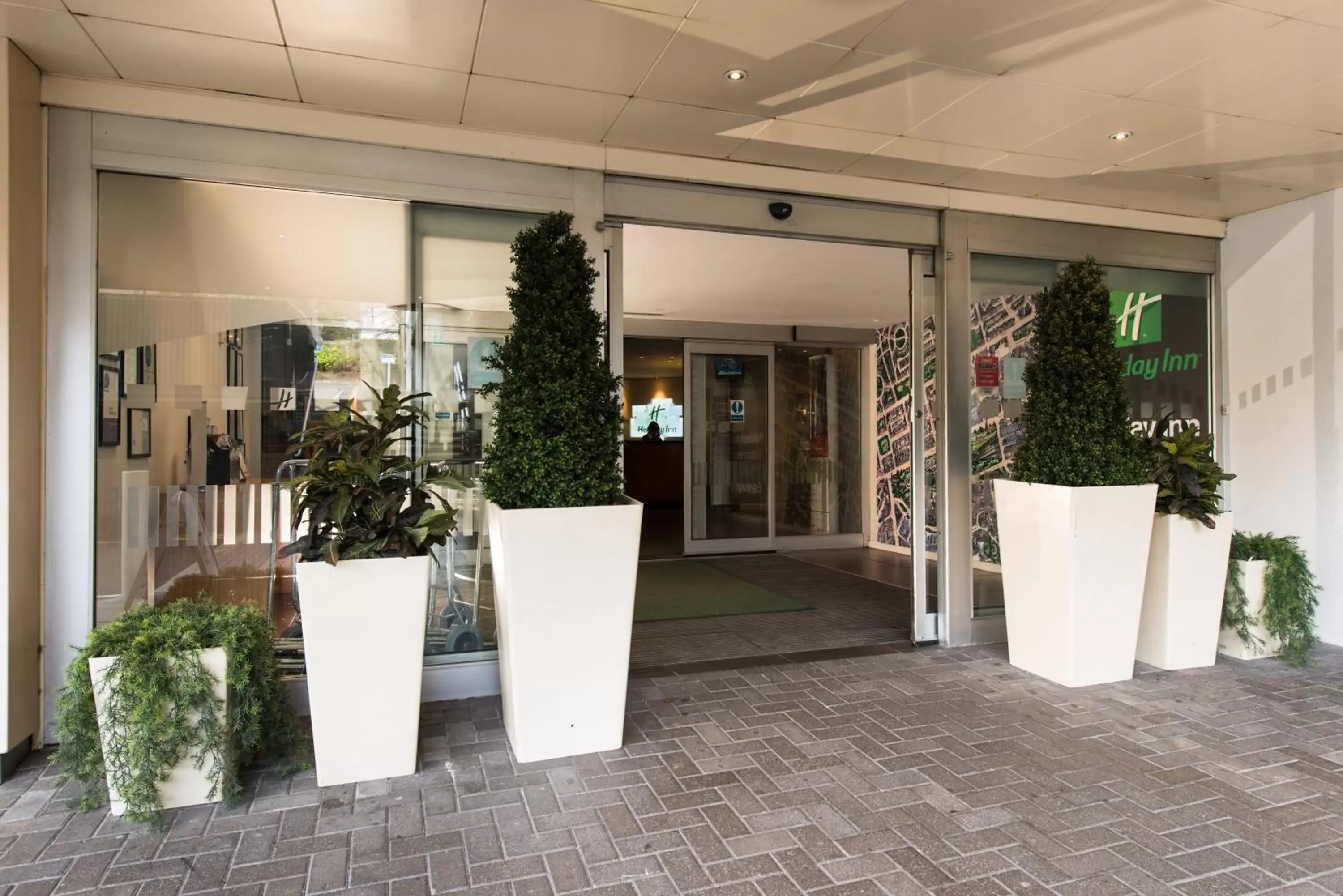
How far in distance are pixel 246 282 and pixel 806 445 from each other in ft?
23.1

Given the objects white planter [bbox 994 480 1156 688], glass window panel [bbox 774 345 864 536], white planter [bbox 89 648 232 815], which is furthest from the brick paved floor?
glass window panel [bbox 774 345 864 536]

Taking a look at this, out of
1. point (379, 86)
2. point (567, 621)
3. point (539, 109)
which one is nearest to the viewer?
point (567, 621)

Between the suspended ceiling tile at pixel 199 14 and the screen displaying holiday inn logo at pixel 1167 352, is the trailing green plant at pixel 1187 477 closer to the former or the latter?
the screen displaying holiday inn logo at pixel 1167 352

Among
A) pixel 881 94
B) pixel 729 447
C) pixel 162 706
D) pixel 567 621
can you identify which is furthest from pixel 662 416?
pixel 162 706

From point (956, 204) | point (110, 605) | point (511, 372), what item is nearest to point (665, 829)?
point (511, 372)

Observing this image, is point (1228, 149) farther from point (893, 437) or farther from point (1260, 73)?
point (893, 437)

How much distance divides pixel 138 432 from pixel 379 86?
6.30ft

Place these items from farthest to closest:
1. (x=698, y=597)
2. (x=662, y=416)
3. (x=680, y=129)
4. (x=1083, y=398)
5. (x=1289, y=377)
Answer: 1. (x=662, y=416)
2. (x=698, y=597)
3. (x=1289, y=377)
4. (x=1083, y=398)
5. (x=680, y=129)

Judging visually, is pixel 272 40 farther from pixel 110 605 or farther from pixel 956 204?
pixel 956 204

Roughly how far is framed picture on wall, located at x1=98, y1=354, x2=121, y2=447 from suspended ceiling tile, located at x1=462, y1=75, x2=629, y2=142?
1.99 metres

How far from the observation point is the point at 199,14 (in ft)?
9.23

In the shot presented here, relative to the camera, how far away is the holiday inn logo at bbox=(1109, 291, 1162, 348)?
5488 mm

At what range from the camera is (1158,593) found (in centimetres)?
438

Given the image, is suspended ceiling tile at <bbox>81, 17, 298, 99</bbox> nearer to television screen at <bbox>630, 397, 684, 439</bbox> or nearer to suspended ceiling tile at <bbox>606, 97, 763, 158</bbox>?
suspended ceiling tile at <bbox>606, 97, 763, 158</bbox>
